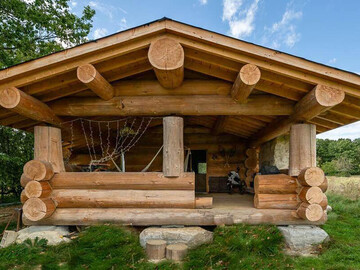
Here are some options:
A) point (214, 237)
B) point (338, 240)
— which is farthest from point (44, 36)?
point (338, 240)

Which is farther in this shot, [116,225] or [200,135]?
[200,135]

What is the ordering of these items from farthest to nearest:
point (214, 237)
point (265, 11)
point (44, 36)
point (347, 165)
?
1. point (347, 165)
2. point (265, 11)
3. point (44, 36)
4. point (214, 237)

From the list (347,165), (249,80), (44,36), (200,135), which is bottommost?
(347,165)

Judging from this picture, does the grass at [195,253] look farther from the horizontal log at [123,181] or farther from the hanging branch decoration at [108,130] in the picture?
the hanging branch decoration at [108,130]

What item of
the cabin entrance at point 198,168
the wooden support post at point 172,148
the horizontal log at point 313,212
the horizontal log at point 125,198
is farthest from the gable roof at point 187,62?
the cabin entrance at point 198,168

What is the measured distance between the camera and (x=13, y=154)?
34.6ft

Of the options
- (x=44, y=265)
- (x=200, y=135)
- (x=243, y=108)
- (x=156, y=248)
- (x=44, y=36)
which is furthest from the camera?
(x=44, y=36)

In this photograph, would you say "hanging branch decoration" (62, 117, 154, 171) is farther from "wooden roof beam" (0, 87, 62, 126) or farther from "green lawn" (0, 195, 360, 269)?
"green lawn" (0, 195, 360, 269)

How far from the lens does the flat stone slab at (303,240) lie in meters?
4.17

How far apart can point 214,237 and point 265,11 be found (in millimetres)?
25738

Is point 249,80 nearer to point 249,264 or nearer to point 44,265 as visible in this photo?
point 249,264

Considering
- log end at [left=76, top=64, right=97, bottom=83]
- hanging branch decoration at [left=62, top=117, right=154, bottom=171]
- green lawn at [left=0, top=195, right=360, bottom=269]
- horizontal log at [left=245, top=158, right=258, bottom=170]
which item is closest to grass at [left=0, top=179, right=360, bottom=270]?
green lawn at [left=0, top=195, right=360, bottom=269]

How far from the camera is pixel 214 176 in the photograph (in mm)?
9141

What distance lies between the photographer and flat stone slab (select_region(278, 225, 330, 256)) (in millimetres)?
4172
